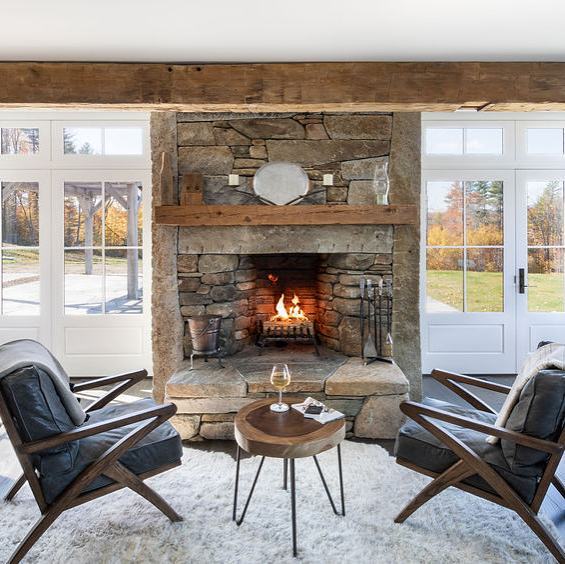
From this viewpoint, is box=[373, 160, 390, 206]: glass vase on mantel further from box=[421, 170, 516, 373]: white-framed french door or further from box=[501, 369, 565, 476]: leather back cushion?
box=[501, 369, 565, 476]: leather back cushion

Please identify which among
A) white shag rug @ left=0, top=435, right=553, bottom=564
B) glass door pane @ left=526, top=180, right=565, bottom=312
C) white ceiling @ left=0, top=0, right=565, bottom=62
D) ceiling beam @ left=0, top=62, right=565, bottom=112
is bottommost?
white shag rug @ left=0, top=435, right=553, bottom=564

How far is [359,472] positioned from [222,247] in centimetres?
196

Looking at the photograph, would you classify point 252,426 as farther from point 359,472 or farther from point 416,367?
point 416,367

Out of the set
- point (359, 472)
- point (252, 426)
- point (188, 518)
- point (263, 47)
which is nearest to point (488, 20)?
point (263, 47)

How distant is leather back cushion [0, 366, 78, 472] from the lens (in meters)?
1.74

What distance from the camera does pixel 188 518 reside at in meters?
2.05

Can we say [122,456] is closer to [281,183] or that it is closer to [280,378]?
[280,378]

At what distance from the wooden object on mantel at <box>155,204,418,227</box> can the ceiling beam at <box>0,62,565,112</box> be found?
2.55ft

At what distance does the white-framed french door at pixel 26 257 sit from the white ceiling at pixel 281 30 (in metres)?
1.85

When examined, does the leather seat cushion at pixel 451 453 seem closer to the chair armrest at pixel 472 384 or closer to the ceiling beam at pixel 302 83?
the chair armrest at pixel 472 384

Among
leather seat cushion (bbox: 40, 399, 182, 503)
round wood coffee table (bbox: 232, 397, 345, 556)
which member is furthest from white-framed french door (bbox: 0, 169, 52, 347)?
round wood coffee table (bbox: 232, 397, 345, 556)

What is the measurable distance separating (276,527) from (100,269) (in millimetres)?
3239

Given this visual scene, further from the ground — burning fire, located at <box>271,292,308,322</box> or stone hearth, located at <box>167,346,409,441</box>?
burning fire, located at <box>271,292,308,322</box>

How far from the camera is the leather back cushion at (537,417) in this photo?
68.3 inches
